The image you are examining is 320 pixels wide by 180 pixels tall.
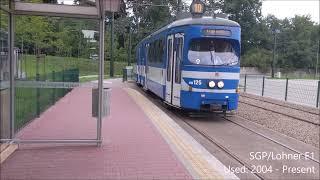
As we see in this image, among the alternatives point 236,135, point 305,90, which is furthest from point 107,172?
point 305,90

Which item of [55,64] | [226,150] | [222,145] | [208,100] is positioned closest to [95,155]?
[226,150]

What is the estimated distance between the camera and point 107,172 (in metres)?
7.37

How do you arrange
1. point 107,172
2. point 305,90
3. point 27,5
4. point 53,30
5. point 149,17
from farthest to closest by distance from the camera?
point 149,17
point 305,90
point 53,30
point 27,5
point 107,172

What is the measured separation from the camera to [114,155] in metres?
8.67

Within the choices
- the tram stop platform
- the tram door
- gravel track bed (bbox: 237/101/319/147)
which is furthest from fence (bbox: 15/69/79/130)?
gravel track bed (bbox: 237/101/319/147)

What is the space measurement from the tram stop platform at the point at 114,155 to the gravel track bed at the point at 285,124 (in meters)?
3.20

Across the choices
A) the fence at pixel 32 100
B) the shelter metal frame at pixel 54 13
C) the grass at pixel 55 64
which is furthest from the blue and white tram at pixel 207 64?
the shelter metal frame at pixel 54 13

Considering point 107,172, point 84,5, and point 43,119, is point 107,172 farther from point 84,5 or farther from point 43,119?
point 43,119

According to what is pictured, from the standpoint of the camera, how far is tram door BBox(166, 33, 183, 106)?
15609 millimetres

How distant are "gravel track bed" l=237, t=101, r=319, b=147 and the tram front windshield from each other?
2.26 meters

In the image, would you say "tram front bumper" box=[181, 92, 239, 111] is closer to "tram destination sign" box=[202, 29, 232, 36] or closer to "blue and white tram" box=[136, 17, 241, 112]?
"blue and white tram" box=[136, 17, 241, 112]

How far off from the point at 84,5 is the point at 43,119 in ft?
15.6

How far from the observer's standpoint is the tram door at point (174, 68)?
51.2 feet

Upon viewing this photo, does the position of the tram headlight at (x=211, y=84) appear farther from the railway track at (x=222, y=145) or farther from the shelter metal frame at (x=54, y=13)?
the shelter metal frame at (x=54, y=13)
